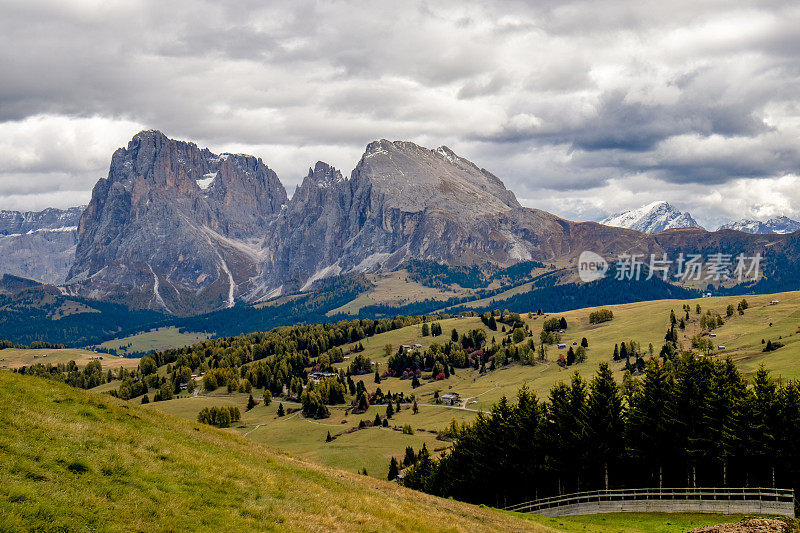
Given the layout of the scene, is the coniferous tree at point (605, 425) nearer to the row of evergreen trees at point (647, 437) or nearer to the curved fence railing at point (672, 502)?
the row of evergreen trees at point (647, 437)

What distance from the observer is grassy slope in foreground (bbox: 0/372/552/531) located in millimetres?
24250

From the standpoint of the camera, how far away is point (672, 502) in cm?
5928

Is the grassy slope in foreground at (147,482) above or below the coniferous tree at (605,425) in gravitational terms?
above

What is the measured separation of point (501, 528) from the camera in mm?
41812

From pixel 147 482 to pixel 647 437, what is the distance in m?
58.8

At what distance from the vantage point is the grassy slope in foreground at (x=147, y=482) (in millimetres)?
24250

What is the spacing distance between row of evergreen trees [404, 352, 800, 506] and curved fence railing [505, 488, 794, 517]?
14.0 feet

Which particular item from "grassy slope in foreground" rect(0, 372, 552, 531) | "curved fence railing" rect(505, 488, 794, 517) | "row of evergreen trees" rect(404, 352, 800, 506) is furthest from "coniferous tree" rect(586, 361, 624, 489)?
"grassy slope in foreground" rect(0, 372, 552, 531)

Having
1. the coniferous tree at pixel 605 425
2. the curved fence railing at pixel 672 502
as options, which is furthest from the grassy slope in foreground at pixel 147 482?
the coniferous tree at pixel 605 425

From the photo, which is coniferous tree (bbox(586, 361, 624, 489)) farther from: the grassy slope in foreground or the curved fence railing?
the grassy slope in foreground

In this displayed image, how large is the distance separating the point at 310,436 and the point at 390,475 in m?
65.9

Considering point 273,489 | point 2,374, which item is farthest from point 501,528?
point 2,374

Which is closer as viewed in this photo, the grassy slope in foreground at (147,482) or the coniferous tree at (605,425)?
the grassy slope in foreground at (147,482)

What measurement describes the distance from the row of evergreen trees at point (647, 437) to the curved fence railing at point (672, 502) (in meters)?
4.28
